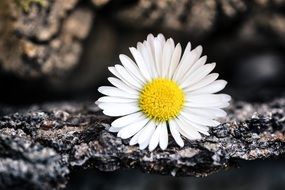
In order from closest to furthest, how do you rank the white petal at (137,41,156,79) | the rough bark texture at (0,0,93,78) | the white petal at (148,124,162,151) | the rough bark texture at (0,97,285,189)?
the rough bark texture at (0,97,285,189), the white petal at (148,124,162,151), the white petal at (137,41,156,79), the rough bark texture at (0,0,93,78)

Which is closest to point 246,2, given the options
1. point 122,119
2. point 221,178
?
point 221,178

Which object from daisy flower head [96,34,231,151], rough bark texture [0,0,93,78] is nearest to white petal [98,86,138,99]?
daisy flower head [96,34,231,151]

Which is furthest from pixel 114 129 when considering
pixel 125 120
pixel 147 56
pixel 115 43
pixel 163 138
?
pixel 115 43

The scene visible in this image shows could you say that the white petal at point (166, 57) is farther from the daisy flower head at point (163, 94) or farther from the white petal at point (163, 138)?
the white petal at point (163, 138)

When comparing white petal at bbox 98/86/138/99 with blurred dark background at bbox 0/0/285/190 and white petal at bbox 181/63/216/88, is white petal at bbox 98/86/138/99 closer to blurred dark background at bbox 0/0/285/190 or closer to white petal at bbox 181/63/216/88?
white petal at bbox 181/63/216/88

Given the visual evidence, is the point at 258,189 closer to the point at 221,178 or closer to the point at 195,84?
the point at 221,178

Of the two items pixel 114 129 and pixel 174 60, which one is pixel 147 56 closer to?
pixel 174 60

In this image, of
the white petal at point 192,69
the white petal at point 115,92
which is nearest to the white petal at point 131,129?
the white petal at point 115,92
